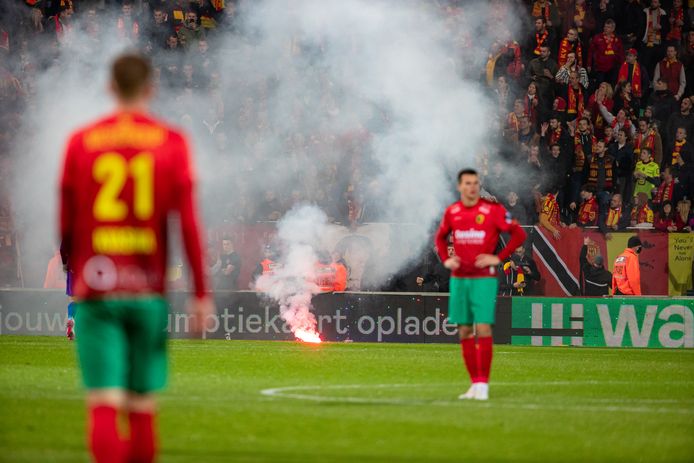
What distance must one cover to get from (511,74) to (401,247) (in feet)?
16.1

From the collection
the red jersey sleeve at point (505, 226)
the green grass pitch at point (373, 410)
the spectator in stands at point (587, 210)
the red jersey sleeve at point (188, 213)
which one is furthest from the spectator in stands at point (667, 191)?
the red jersey sleeve at point (188, 213)

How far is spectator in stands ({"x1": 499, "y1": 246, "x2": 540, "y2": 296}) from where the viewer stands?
73.7 ft

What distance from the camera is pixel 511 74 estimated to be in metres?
25.7

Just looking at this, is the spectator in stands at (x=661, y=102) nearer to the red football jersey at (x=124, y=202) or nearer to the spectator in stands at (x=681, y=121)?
the spectator in stands at (x=681, y=121)

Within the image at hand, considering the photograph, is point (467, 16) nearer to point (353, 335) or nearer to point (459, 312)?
point (353, 335)

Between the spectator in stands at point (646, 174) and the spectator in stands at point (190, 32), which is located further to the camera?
the spectator in stands at point (190, 32)

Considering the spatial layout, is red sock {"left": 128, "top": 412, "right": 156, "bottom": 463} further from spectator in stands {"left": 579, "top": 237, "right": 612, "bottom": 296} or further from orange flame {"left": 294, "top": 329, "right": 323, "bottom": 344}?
spectator in stands {"left": 579, "top": 237, "right": 612, "bottom": 296}

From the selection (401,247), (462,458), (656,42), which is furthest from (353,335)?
(462,458)

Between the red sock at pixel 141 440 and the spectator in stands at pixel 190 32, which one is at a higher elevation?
the spectator in stands at pixel 190 32

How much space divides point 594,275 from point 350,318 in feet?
13.5

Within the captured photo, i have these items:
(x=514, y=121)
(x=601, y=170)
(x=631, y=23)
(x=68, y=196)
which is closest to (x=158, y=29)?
(x=514, y=121)

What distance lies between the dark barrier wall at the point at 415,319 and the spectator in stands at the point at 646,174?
2977 mm

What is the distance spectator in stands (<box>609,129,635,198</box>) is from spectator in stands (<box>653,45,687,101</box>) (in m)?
1.65

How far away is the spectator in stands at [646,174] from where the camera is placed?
24.2 m
